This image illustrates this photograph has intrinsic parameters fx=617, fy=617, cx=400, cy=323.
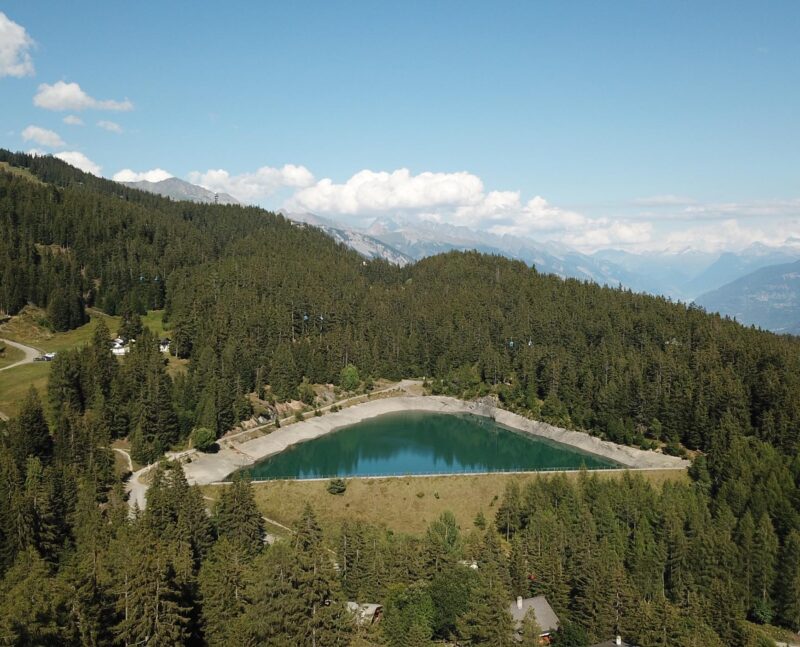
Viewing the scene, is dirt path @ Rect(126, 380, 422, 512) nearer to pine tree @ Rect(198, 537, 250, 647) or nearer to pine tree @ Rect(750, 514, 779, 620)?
pine tree @ Rect(198, 537, 250, 647)

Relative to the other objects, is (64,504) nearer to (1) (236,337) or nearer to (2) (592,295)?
(1) (236,337)

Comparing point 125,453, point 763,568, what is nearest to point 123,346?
point 125,453

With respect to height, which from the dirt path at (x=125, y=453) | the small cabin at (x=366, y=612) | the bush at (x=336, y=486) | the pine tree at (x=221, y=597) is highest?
the pine tree at (x=221, y=597)

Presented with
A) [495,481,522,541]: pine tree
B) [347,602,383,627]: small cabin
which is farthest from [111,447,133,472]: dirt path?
[495,481,522,541]: pine tree

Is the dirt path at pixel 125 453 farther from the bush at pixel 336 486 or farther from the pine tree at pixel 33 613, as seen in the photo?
the pine tree at pixel 33 613

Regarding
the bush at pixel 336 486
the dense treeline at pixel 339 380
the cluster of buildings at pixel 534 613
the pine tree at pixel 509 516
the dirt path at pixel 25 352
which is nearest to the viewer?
the dense treeline at pixel 339 380

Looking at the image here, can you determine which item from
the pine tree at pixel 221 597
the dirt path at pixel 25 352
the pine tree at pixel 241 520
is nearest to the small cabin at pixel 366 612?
the pine tree at pixel 221 597
